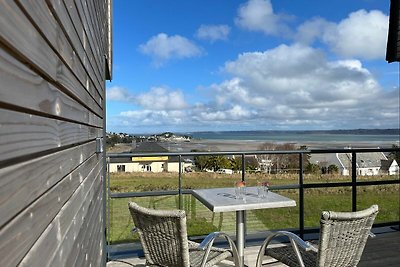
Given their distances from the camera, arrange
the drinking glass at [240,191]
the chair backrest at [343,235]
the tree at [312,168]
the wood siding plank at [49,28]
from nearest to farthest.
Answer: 1. the wood siding plank at [49,28]
2. the chair backrest at [343,235]
3. the drinking glass at [240,191]
4. the tree at [312,168]

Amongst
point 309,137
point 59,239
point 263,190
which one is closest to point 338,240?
point 263,190

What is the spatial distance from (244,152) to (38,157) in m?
3.91

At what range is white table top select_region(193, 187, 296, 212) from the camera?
123 inches

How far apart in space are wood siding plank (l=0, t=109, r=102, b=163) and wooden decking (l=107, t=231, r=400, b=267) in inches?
128

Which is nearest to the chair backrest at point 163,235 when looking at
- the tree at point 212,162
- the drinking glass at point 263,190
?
the drinking glass at point 263,190

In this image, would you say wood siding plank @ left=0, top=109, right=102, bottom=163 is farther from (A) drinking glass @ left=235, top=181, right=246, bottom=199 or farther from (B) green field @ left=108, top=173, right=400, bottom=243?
(B) green field @ left=108, top=173, right=400, bottom=243

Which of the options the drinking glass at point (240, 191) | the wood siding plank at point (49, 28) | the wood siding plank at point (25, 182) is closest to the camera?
the wood siding plank at point (25, 182)

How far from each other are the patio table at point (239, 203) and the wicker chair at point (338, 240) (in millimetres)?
416

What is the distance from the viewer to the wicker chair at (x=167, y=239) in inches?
105

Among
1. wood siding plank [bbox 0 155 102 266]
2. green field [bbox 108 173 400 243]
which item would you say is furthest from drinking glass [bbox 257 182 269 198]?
wood siding plank [bbox 0 155 102 266]

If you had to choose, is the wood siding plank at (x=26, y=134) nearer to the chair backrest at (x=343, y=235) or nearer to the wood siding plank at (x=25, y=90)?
the wood siding plank at (x=25, y=90)

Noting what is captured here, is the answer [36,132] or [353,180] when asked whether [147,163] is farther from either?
[36,132]

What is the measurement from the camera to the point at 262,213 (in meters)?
4.75

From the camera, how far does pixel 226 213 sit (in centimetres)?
452
